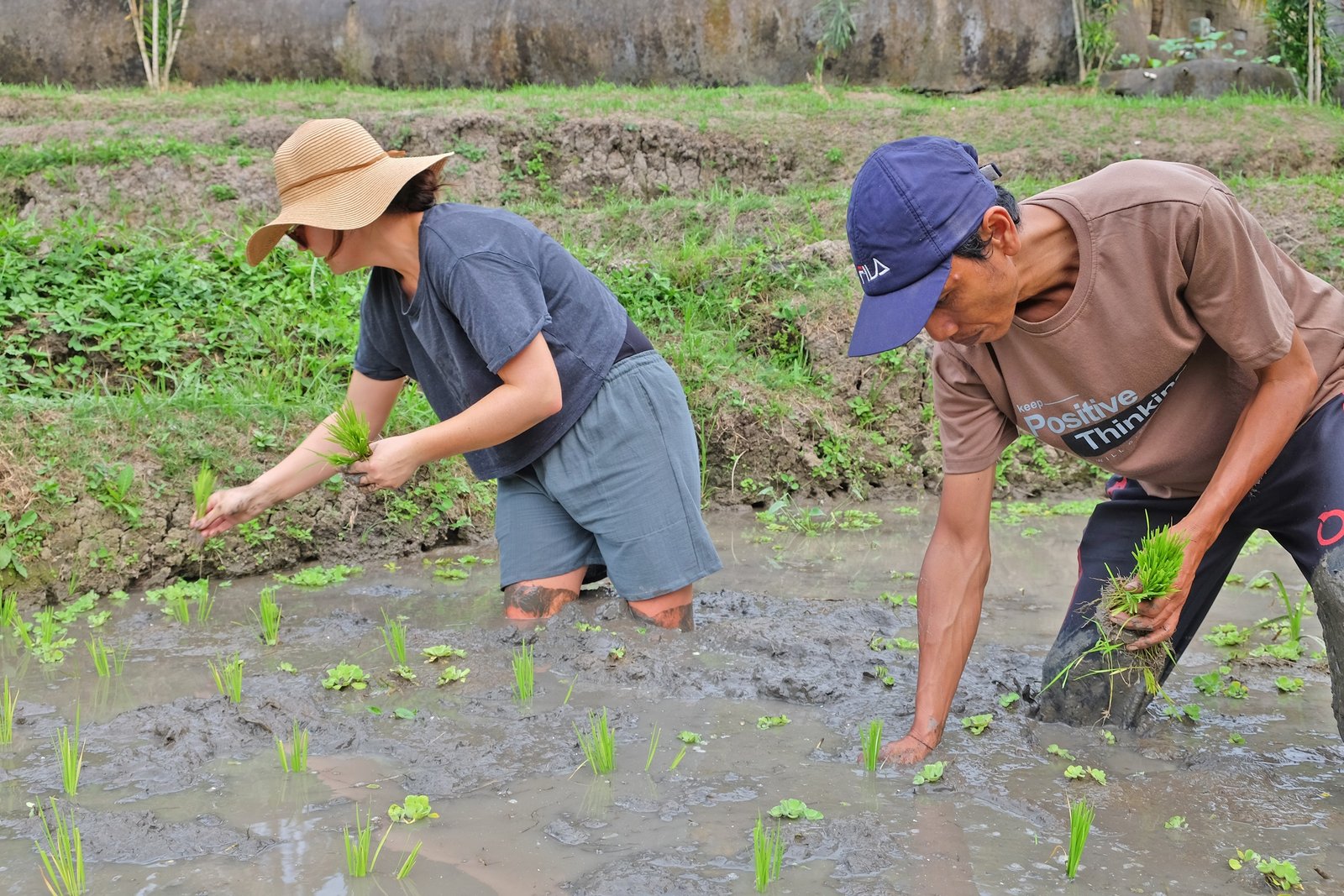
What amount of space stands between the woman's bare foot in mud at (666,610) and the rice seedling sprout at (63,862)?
173 centimetres

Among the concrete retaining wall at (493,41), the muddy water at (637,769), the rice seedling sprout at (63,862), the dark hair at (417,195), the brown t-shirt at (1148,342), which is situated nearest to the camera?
the rice seedling sprout at (63,862)

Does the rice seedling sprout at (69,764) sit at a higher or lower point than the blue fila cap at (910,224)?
lower

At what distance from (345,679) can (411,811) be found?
88cm

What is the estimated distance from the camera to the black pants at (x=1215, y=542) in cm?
249

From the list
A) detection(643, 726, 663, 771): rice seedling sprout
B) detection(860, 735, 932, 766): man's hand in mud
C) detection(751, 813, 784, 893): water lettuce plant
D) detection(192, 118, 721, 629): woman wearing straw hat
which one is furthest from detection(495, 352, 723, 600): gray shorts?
detection(751, 813, 784, 893): water lettuce plant

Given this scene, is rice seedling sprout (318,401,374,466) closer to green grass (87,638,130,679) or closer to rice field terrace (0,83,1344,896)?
rice field terrace (0,83,1344,896)

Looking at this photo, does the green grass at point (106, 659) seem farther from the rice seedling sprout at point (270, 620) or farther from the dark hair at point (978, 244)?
the dark hair at point (978, 244)

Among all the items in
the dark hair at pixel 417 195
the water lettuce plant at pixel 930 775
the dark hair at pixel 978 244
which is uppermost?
the dark hair at pixel 417 195

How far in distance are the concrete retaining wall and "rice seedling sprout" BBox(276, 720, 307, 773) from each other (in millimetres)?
11262

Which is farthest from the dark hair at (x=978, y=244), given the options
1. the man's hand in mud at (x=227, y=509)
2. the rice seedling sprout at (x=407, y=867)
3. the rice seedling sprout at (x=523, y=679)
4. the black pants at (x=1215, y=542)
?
the man's hand in mud at (x=227, y=509)

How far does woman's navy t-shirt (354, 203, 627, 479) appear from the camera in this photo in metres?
3.08

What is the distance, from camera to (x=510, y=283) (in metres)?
3.11

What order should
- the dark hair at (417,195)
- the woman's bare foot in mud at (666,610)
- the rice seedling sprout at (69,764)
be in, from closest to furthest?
the rice seedling sprout at (69,764) → the dark hair at (417,195) → the woman's bare foot in mud at (666,610)

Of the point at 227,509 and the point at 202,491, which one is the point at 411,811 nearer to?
the point at 227,509
